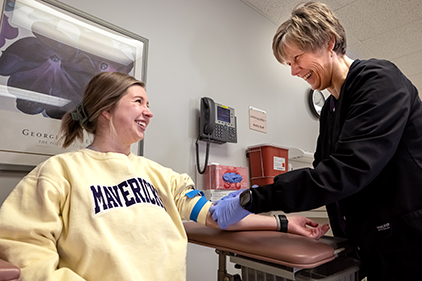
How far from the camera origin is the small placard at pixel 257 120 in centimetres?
224

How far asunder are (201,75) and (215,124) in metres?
0.38

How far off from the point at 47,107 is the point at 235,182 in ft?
3.92

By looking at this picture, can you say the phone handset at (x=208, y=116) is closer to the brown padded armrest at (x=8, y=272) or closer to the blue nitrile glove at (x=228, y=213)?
the blue nitrile glove at (x=228, y=213)

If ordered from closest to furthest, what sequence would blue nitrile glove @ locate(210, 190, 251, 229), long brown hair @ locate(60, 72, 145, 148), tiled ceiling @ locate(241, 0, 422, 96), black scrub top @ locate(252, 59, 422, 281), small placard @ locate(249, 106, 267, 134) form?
black scrub top @ locate(252, 59, 422, 281)
blue nitrile glove @ locate(210, 190, 251, 229)
long brown hair @ locate(60, 72, 145, 148)
small placard @ locate(249, 106, 267, 134)
tiled ceiling @ locate(241, 0, 422, 96)

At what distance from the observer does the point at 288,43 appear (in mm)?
1147

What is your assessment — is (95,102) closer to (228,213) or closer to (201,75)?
(228,213)

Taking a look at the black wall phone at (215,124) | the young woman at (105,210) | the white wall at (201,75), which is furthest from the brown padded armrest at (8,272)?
the black wall phone at (215,124)

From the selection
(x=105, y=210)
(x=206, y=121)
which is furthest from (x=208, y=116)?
(x=105, y=210)

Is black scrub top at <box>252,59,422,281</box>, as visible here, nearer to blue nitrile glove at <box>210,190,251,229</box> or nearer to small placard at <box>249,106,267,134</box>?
blue nitrile glove at <box>210,190,251,229</box>

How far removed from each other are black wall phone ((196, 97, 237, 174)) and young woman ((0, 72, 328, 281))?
2.13 feet

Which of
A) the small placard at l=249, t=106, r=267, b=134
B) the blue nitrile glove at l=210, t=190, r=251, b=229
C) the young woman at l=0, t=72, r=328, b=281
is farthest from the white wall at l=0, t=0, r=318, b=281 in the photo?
the blue nitrile glove at l=210, t=190, r=251, b=229

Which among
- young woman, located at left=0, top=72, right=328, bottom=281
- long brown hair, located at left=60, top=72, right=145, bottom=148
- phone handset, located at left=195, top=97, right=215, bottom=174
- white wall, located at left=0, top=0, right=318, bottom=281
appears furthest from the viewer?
phone handset, located at left=195, top=97, right=215, bottom=174

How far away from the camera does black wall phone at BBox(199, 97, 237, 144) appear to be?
1.79m

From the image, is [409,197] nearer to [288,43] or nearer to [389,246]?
[389,246]
